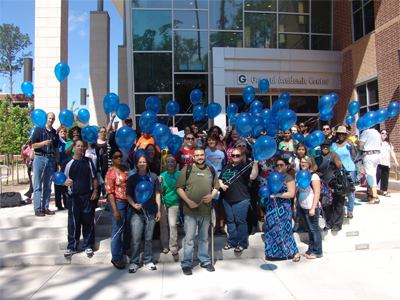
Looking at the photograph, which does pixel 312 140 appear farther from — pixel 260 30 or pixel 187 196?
pixel 260 30

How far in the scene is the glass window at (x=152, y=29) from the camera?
12.8 meters

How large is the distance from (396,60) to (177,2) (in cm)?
900

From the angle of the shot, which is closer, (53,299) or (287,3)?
(53,299)

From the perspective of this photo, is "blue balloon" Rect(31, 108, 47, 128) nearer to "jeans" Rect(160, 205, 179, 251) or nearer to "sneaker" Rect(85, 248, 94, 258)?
"sneaker" Rect(85, 248, 94, 258)

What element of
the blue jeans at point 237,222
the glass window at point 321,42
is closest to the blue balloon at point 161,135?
the blue jeans at point 237,222

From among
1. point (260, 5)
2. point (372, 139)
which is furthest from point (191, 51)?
point (372, 139)

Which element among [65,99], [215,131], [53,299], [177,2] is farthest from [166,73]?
[53,299]

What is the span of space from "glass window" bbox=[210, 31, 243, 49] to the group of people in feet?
28.6

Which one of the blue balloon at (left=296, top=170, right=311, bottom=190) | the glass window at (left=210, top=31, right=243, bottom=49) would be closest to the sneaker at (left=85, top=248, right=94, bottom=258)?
the blue balloon at (left=296, top=170, right=311, bottom=190)

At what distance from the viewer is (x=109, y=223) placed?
5.59 m

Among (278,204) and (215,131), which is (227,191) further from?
(215,131)

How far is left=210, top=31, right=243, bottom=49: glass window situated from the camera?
43.1 ft

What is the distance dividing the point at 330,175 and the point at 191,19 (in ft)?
33.9

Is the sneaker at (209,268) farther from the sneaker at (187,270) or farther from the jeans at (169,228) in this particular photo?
the jeans at (169,228)
